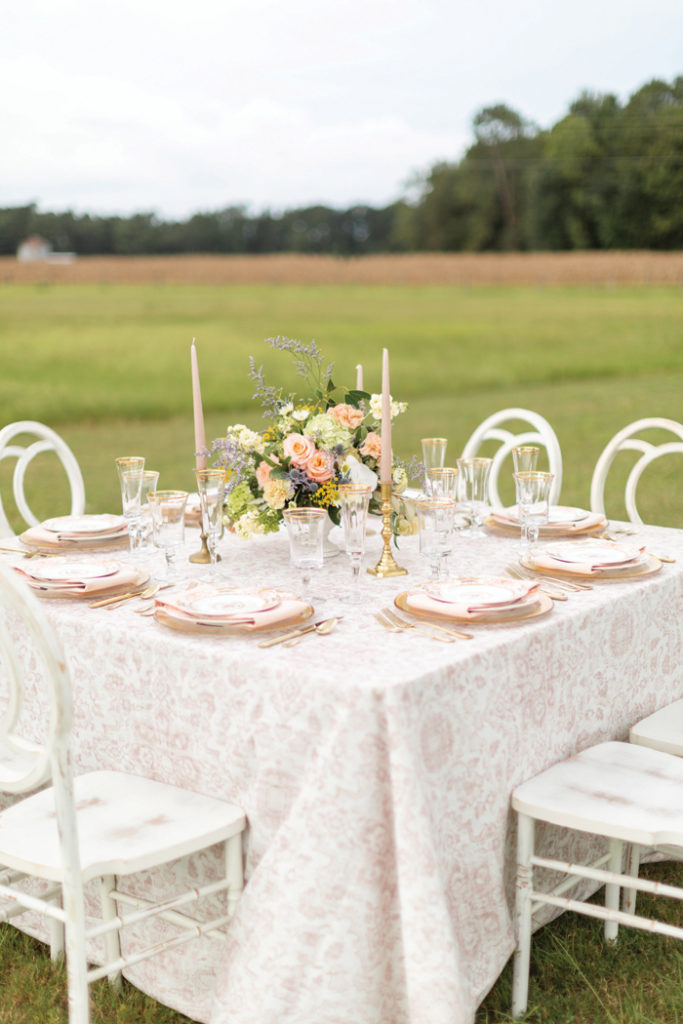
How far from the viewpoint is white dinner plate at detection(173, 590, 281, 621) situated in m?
1.96

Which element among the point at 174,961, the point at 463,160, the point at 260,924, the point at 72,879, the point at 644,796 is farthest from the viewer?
the point at 463,160

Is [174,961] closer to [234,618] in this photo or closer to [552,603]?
[234,618]

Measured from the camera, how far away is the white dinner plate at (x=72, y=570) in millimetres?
2227

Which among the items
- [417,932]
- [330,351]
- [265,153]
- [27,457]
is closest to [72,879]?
[417,932]

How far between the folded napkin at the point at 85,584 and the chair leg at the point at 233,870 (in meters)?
0.62

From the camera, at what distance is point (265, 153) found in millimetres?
22578

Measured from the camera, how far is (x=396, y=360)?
17453 mm

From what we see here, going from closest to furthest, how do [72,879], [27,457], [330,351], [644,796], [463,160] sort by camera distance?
[72,879]
[644,796]
[27,457]
[330,351]
[463,160]

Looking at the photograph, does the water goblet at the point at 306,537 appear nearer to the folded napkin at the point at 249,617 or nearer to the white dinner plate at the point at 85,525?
the folded napkin at the point at 249,617

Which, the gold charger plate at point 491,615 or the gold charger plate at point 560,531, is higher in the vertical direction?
the gold charger plate at point 491,615

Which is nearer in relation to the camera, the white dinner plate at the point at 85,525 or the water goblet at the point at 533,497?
the water goblet at the point at 533,497

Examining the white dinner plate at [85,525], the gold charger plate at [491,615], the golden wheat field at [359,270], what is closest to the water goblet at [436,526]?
the gold charger plate at [491,615]

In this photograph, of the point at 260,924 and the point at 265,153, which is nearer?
the point at 260,924

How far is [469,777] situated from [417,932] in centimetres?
28
